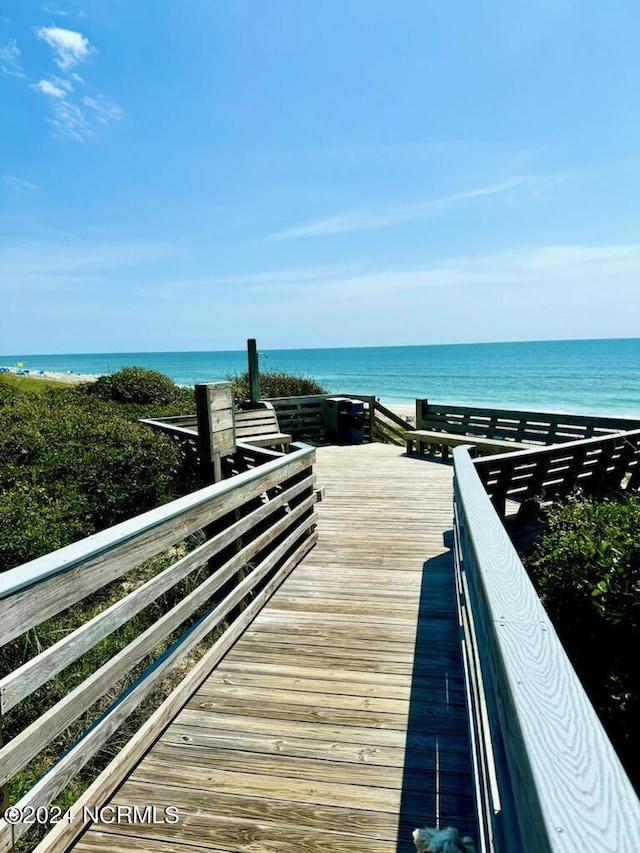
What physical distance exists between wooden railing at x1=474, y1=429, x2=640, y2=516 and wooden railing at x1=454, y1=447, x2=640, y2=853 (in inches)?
144

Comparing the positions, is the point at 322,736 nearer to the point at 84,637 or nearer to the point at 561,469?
the point at 84,637

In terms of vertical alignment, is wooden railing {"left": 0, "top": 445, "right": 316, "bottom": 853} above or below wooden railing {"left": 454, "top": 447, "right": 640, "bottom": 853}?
below

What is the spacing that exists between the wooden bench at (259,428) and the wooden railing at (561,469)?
444 centimetres

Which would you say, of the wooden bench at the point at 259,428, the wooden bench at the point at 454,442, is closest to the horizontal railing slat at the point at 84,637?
the wooden bench at the point at 259,428

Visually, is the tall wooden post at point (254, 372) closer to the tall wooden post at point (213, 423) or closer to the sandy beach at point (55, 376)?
the tall wooden post at point (213, 423)

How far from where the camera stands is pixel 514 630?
135 cm

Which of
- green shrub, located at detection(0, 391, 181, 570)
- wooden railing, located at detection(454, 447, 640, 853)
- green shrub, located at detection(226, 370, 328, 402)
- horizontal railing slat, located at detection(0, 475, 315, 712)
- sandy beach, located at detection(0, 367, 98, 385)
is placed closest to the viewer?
wooden railing, located at detection(454, 447, 640, 853)

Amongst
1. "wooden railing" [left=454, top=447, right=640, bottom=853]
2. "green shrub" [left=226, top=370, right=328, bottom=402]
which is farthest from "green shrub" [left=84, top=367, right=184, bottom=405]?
"wooden railing" [left=454, top=447, right=640, bottom=853]

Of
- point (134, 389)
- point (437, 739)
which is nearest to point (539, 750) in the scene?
point (437, 739)

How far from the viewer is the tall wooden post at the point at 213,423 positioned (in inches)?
179

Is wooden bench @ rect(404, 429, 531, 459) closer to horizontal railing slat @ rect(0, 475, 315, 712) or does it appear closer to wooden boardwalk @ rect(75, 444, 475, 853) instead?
wooden boardwalk @ rect(75, 444, 475, 853)

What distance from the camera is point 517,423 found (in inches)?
381

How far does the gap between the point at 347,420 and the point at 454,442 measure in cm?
336

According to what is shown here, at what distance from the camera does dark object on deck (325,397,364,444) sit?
40.5ft
